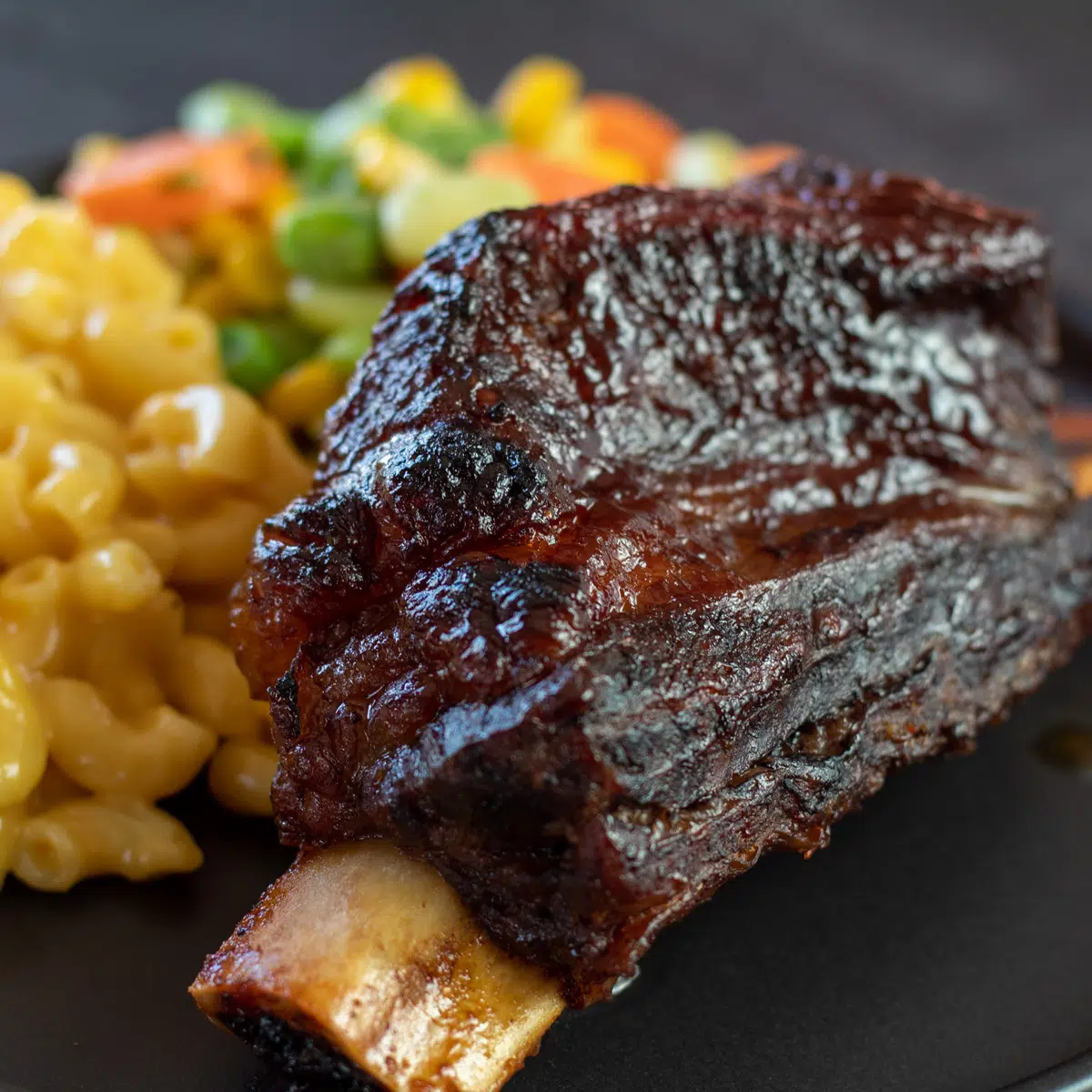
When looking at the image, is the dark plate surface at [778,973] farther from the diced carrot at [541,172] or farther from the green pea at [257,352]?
the diced carrot at [541,172]

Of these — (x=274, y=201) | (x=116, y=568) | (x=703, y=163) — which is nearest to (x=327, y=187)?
(x=274, y=201)

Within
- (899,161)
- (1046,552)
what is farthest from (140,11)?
(1046,552)

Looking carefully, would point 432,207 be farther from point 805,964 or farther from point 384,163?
point 805,964

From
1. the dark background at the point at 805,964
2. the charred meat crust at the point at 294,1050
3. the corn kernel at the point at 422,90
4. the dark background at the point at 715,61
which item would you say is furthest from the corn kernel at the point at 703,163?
the charred meat crust at the point at 294,1050

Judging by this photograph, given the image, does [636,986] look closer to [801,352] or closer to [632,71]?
[801,352]

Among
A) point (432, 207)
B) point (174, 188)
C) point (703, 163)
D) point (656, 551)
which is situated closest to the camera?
point (656, 551)
